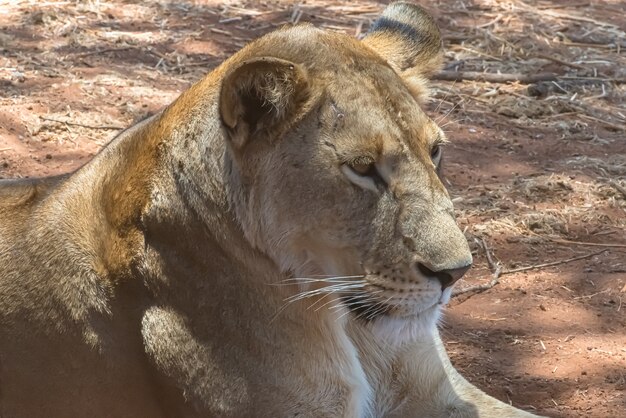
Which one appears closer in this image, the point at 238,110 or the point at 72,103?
the point at 238,110

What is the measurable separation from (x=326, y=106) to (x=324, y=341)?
0.68 metres

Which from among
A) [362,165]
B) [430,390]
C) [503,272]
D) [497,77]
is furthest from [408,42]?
[497,77]

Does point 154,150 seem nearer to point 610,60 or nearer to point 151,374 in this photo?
point 151,374


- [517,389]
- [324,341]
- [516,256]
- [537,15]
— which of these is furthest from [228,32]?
[324,341]

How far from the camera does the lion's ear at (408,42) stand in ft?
11.5

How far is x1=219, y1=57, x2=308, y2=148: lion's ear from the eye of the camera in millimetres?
2932

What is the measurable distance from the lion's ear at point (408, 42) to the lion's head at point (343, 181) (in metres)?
0.34

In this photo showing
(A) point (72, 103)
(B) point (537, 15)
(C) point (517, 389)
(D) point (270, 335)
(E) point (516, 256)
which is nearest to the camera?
(D) point (270, 335)

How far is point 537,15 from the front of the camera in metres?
8.41

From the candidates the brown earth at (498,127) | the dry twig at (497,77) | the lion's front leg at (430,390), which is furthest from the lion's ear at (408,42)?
the dry twig at (497,77)

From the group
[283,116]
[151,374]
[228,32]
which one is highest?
[283,116]

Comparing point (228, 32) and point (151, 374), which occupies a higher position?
point (151, 374)

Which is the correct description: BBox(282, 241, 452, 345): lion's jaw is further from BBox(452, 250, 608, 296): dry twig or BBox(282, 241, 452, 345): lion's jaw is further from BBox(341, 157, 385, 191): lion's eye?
BBox(452, 250, 608, 296): dry twig

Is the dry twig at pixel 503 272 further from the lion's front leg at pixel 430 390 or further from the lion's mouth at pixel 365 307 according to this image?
the lion's mouth at pixel 365 307
